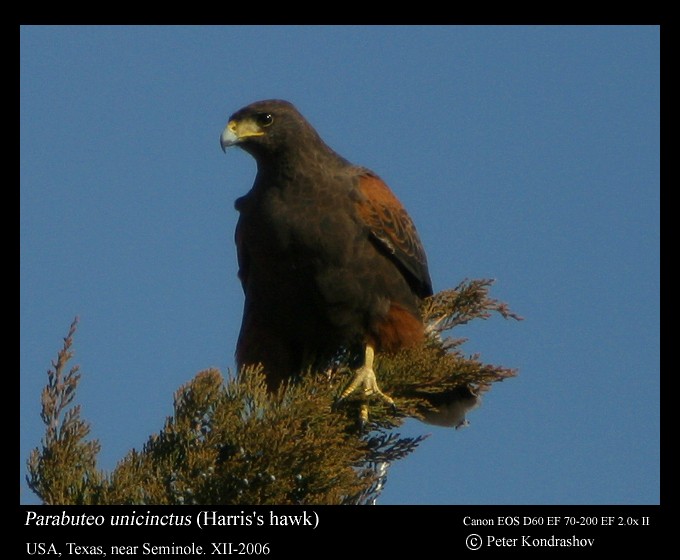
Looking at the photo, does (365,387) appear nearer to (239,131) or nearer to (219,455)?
(219,455)

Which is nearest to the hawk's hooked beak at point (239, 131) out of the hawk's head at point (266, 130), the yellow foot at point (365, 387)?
the hawk's head at point (266, 130)

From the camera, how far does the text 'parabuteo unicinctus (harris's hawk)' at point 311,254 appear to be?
246 inches

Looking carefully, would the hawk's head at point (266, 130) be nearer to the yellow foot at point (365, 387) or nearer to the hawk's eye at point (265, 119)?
the hawk's eye at point (265, 119)

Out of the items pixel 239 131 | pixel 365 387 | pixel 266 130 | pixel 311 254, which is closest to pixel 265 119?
pixel 266 130

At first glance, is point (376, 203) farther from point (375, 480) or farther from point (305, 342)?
point (375, 480)

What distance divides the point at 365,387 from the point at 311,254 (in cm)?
102

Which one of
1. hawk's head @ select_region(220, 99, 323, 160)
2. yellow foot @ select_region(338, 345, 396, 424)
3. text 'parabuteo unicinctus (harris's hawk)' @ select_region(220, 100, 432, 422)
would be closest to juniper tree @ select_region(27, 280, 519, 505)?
yellow foot @ select_region(338, 345, 396, 424)

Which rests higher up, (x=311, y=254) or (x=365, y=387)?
(x=311, y=254)

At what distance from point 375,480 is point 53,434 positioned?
138 cm

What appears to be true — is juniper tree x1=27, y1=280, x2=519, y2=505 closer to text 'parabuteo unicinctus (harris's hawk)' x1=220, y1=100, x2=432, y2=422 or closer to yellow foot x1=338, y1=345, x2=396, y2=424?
yellow foot x1=338, y1=345, x2=396, y2=424

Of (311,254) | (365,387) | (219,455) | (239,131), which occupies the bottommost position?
(219,455)

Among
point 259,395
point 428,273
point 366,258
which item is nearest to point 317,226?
point 366,258

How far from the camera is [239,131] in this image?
21.5 ft

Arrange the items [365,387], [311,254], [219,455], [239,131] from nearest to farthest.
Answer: [219,455]
[365,387]
[311,254]
[239,131]
